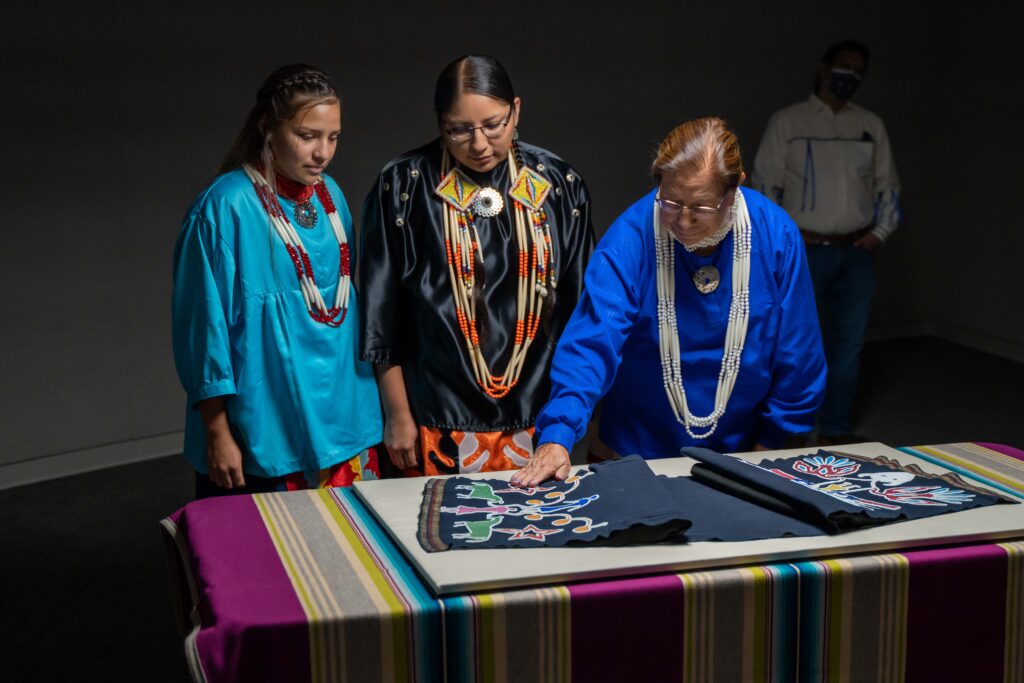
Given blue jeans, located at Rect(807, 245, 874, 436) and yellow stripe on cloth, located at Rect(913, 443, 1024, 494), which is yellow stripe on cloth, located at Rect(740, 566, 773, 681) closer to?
yellow stripe on cloth, located at Rect(913, 443, 1024, 494)

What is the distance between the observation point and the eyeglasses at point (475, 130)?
2.63 meters

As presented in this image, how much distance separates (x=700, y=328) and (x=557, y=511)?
67 cm

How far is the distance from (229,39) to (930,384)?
12.0 ft

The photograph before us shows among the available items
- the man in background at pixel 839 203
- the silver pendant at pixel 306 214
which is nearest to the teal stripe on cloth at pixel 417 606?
the silver pendant at pixel 306 214

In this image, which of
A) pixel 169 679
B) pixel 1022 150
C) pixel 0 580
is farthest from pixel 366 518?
pixel 1022 150

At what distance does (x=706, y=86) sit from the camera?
6.33 m

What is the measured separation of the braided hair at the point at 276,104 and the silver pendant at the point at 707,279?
0.85 metres

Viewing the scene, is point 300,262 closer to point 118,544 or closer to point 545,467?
point 545,467

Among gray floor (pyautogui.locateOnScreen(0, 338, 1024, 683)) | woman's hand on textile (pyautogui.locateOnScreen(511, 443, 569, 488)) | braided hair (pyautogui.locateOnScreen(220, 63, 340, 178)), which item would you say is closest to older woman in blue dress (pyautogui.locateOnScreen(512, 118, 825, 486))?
woman's hand on textile (pyautogui.locateOnScreen(511, 443, 569, 488))

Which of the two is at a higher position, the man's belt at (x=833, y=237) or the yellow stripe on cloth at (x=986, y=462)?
the man's belt at (x=833, y=237)

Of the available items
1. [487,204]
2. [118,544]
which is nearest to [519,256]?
[487,204]

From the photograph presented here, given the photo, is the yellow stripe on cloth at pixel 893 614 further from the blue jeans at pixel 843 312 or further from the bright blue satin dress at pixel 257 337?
the blue jeans at pixel 843 312

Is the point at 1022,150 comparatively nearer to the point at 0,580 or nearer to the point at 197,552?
the point at 0,580

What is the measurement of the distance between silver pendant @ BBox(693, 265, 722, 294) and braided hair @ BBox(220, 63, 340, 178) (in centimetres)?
85
